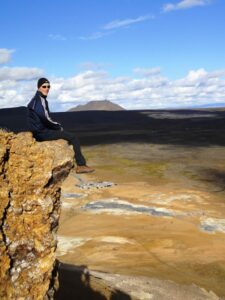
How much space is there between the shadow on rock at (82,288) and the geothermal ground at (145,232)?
0.02 metres

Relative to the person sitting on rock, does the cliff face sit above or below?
below

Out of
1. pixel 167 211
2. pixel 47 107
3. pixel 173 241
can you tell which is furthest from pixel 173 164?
pixel 47 107

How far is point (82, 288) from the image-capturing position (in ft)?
30.9

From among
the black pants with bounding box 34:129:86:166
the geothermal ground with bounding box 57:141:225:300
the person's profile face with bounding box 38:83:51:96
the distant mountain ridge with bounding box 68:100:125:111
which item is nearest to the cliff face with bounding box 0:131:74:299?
the black pants with bounding box 34:129:86:166

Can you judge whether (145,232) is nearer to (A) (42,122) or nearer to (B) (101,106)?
(A) (42,122)

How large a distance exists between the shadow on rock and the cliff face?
183cm

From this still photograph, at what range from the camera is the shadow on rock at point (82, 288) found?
29.6ft

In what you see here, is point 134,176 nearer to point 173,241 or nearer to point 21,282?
point 173,241

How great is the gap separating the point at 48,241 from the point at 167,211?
503 inches

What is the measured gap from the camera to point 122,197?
866 inches

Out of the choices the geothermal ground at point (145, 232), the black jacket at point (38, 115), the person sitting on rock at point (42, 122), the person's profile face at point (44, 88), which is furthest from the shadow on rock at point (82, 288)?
the person's profile face at point (44, 88)

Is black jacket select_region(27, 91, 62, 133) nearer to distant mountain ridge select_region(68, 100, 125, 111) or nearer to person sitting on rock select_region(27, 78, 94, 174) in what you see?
person sitting on rock select_region(27, 78, 94, 174)

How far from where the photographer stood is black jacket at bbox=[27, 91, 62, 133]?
321 inches

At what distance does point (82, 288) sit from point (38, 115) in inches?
145
